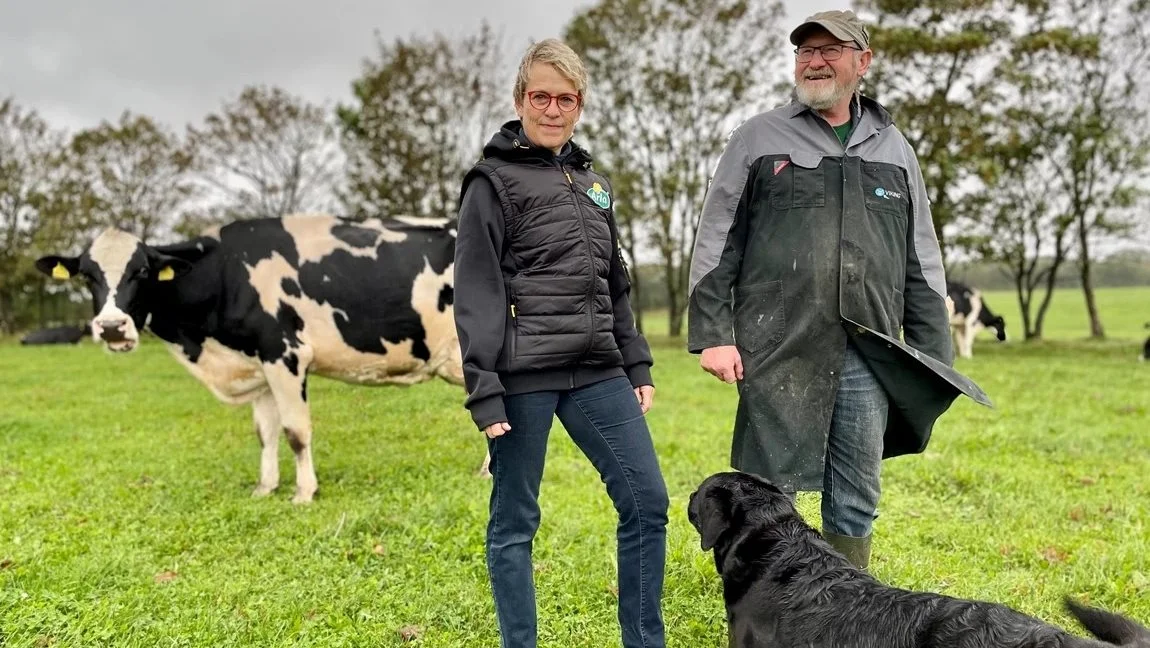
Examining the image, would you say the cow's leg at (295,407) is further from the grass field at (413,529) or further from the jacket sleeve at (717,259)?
the jacket sleeve at (717,259)

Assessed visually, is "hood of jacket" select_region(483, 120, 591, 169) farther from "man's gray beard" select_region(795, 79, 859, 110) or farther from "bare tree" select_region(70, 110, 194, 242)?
"bare tree" select_region(70, 110, 194, 242)

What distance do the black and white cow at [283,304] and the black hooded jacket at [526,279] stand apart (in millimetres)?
4074

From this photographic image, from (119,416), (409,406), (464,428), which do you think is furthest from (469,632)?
(119,416)

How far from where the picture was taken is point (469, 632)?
12.9 feet

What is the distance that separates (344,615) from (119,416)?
8.20 meters

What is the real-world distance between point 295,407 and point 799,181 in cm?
481

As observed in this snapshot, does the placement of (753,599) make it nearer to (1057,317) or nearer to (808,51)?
(808,51)

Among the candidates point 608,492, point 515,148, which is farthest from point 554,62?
point 608,492

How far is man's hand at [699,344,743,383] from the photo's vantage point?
329cm

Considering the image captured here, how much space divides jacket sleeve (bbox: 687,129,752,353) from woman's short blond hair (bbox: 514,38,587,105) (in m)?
0.74

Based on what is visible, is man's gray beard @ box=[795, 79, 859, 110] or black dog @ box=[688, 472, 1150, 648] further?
man's gray beard @ box=[795, 79, 859, 110]

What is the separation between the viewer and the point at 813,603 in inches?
106

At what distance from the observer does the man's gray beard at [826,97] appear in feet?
10.6

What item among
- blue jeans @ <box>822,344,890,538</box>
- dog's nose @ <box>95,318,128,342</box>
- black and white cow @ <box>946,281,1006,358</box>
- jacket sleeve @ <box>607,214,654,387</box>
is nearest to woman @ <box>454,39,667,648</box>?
jacket sleeve @ <box>607,214,654,387</box>
